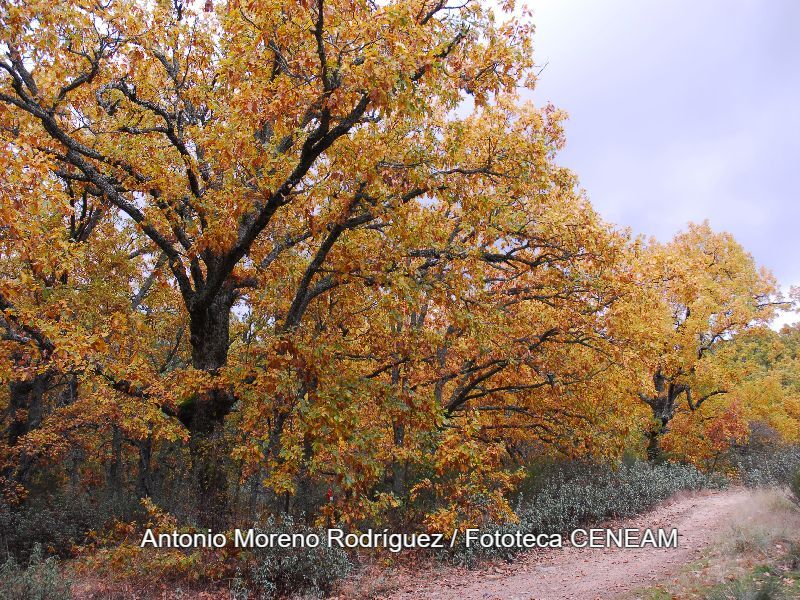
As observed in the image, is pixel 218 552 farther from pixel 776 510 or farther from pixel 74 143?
pixel 776 510

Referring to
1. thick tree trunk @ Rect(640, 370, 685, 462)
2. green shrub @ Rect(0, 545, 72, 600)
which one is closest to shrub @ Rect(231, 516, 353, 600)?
green shrub @ Rect(0, 545, 72, 600)

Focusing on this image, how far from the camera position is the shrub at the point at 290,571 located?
295 inches

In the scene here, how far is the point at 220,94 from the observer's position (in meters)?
8.73

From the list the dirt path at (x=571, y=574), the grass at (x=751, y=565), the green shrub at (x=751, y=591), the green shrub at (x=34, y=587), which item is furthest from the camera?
the dirt path at (x=571, y=574)

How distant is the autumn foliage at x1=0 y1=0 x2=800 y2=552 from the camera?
6.44 metres

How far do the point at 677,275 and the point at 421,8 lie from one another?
779cm

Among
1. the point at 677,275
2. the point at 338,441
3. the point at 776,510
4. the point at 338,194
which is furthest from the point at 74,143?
the point at 776,510

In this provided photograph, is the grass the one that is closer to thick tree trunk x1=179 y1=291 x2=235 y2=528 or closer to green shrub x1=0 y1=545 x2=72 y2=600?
thick tree trunk x1=179 y1=291 x2=235 y2=528

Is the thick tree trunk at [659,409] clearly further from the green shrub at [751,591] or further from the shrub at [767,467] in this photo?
the green shrub at [751,591]

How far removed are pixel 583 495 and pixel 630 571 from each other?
383 centimetres

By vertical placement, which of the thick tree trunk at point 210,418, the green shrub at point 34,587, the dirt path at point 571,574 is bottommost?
the dirt path at point 571,574

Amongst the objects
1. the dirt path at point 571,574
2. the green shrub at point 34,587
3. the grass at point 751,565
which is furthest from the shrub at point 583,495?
the green shrub at point 34,587

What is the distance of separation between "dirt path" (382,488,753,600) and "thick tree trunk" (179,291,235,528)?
3.10 m

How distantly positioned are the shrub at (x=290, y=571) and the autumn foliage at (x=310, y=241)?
1.97ft
